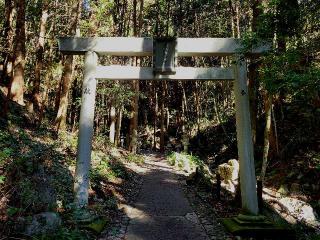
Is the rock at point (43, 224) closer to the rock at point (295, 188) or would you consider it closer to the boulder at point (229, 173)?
the boulder at point (229, 173)

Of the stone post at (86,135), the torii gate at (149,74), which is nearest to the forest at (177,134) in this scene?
the stone post at (86,135)

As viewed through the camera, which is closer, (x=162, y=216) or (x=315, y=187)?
(x=162, y=216)

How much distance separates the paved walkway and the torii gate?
59.9 inches

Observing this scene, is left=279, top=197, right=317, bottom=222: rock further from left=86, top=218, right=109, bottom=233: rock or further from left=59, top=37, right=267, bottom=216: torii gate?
left=86, top=218, right=109, bottom=233: rock

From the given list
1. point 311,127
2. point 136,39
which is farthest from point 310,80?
point 311,127

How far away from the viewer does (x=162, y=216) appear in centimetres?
960

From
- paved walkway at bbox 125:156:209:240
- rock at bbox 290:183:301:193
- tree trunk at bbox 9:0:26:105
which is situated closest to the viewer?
paved walkway at bbox 125:156:209:240

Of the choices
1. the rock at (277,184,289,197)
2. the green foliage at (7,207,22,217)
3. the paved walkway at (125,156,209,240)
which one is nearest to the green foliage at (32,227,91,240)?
the green foliage at (7,207,22,217)

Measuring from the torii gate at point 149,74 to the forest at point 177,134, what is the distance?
0.37 metres

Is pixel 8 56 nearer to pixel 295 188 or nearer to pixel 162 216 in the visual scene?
pixel 162 216

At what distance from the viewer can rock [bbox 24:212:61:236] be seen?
5836mm

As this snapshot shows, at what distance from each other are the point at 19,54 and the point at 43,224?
37.1 feet

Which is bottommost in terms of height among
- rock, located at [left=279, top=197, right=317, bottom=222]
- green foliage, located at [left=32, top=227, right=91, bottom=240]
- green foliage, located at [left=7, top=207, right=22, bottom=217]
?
rock, located at [left=279, top=197, right=317, bottom=222]

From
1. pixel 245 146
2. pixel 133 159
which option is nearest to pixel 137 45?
pixel 245 146
